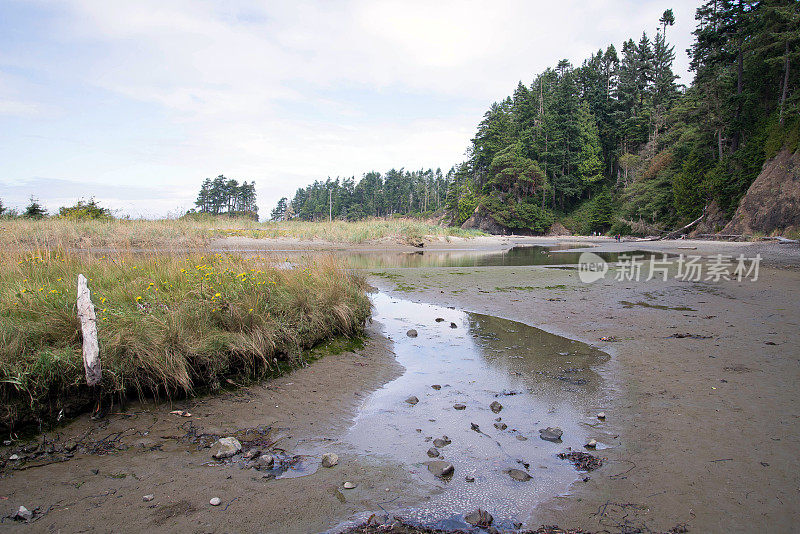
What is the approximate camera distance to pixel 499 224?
190 ft

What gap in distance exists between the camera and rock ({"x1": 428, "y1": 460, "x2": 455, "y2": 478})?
306 centimetres

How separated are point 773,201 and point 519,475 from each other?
104ft

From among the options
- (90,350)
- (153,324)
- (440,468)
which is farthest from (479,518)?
(153,324)

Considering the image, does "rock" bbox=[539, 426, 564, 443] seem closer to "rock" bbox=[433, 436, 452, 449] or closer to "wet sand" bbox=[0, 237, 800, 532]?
"wet sand" bbox=[0, 237, 800, 532]

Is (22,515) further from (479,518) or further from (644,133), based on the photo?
(644,133)

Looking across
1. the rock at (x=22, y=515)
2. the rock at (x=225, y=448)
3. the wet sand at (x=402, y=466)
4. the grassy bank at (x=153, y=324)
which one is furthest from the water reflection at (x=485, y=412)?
the rock at (x=22, y=515)

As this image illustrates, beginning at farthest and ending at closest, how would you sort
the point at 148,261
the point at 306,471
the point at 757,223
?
the point at 757,223
the point at 148,261
the point at 306,471

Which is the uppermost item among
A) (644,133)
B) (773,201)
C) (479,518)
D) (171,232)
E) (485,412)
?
(644,133)

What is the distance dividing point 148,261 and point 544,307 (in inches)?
321

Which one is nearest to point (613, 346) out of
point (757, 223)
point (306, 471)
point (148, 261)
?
point (306, 471)

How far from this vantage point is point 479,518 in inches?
99.3

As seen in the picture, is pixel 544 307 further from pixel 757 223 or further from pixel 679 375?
pixel 757 223

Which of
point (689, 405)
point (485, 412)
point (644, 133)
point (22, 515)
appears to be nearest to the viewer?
point (22, 515)

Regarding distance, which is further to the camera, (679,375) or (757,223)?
(757,223)
